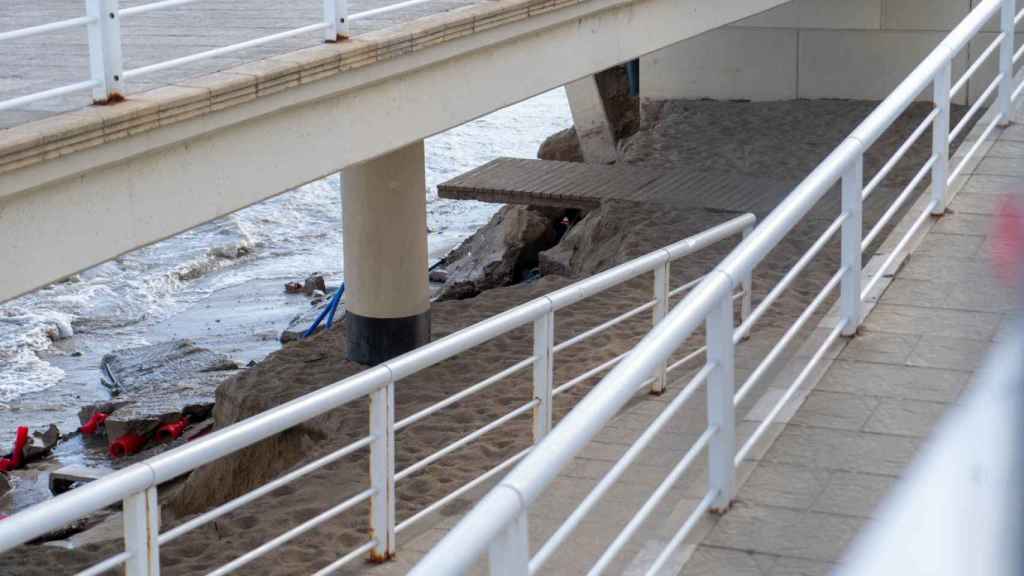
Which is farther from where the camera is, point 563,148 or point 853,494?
point 563,148

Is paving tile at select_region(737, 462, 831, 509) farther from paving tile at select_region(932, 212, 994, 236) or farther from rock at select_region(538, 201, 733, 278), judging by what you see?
rock at select_region(538, 201, 733, 278)

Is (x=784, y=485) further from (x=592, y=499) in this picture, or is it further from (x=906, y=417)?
(x=592, y=499)

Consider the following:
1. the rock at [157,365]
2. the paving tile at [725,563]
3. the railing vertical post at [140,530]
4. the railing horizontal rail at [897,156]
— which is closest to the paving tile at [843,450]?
the paving tile at [725,563]

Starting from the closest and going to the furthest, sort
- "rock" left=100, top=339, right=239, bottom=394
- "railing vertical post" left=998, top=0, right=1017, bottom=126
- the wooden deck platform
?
"railing vertical post" left=998, top=0, right=1017, bottom=126, the wooden deck platform, "rock" left=100, top=339, right=239, bottom=394

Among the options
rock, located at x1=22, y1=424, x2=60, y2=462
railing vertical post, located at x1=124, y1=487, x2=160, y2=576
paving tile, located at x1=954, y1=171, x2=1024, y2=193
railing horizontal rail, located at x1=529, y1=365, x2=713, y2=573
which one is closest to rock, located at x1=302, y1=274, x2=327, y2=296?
rock, located at x1=22, y1=424, x2=60, y2=462

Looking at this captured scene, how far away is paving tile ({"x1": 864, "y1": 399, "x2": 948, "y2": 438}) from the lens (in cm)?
381

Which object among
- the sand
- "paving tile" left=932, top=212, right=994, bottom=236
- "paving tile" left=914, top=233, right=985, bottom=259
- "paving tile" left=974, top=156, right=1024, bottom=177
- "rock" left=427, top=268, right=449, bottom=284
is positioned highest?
"paving tile" left=974, top=156, right=1024, bottom=177

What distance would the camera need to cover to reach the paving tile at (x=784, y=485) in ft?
11.3

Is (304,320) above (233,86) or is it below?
below

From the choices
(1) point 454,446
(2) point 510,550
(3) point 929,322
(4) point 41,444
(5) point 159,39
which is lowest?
(4) point 41,444

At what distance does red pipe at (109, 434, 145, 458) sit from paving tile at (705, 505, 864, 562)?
33.2ft

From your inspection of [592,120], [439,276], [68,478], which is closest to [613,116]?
[592,120]

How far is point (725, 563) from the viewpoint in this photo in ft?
10.4

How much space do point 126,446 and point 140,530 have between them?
9313mm
